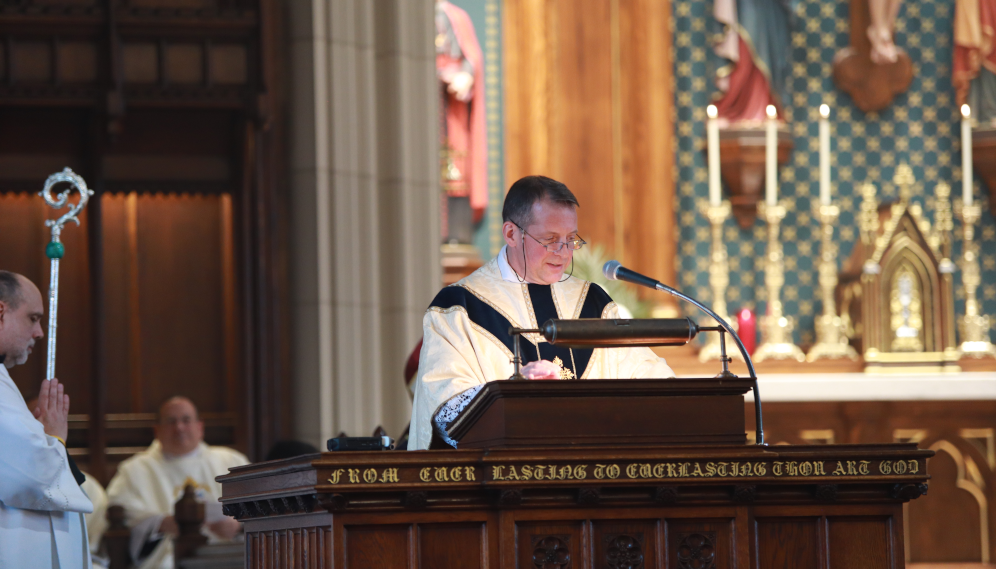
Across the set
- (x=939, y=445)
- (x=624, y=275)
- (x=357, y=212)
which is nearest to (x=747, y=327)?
(x=939, y=445)

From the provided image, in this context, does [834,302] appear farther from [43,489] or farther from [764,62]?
[43,489]

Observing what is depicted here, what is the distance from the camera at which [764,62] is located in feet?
30.8

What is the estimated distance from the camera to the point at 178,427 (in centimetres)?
695

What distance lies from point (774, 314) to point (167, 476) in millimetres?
4225

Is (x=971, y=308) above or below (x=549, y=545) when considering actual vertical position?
above

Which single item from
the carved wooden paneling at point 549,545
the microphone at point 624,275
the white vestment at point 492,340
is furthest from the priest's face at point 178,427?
the carved wooden paneling at point 549,545

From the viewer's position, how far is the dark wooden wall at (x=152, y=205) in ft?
22.2

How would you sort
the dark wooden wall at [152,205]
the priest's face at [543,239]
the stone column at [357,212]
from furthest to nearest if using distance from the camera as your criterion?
the stone column at [357,212], the dark wooden wall at [152,205], the priest's face at [543,239]

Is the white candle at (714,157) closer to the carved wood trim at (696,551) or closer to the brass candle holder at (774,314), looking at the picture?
the brass candle holder at (774,314)

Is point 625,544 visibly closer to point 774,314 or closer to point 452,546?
point 452,546

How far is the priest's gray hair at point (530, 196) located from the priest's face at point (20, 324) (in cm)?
154

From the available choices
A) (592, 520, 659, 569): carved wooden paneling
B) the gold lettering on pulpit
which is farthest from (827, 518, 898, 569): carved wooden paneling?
(592, 520, 659, 569): carved wooden paneling

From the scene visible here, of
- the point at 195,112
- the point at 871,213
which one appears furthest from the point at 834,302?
the point at 195,112

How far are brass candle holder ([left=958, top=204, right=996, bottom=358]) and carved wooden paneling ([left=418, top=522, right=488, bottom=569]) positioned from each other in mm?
6589
